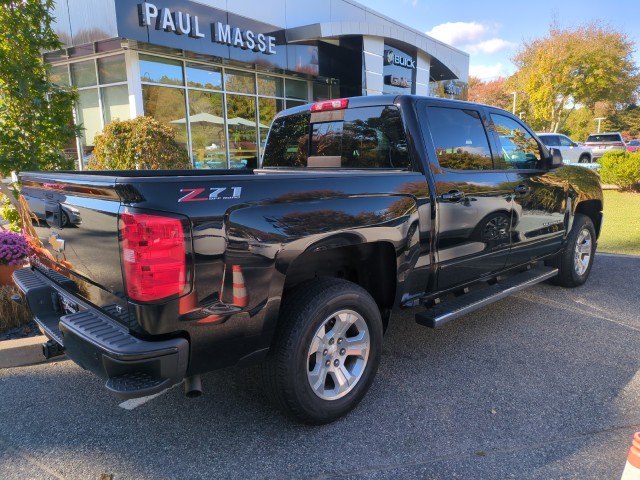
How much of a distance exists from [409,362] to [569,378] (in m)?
1.15

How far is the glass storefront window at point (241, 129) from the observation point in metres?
14.1

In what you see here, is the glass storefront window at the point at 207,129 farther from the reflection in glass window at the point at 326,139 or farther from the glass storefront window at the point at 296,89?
the reflection in glass window at the point at 326,139

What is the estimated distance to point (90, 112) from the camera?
40.3ft

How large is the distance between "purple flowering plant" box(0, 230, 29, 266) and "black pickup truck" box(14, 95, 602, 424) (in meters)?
1.49

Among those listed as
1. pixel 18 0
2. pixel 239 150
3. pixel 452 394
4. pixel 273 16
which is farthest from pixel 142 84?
pixel 452 394

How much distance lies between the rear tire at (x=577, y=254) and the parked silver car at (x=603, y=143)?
24.4 meters

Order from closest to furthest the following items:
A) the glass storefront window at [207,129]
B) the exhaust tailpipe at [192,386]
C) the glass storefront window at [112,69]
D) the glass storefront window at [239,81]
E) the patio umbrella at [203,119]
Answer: the exhaust tailpipe at [192,386], the glass storefront window at [112,69], the patio umbrella at [203,119], the glass storefront window at [207,129], the glass storefront window at [239,81]

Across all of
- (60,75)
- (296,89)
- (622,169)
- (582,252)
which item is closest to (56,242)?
(582,252)

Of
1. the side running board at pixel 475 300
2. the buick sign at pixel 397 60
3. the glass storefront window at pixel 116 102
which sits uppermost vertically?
the buick sign at pixel 397 60

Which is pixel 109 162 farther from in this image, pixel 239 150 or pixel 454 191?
pixel 239 150

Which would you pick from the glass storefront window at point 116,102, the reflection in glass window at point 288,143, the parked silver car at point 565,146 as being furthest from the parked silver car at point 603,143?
the reflection in glass window at point 288,143

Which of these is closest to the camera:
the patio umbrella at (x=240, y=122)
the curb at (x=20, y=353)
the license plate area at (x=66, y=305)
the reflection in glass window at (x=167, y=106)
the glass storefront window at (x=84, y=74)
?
the license plate area at (x=66, y=305)

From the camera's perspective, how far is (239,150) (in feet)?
47.5

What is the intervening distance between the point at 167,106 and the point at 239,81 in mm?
2875
